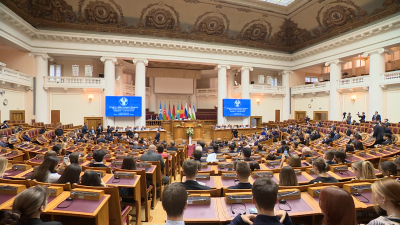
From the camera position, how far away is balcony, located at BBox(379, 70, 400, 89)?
12.8m

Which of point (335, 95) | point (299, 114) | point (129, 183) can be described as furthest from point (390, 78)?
point (129, 183)

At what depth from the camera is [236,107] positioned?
728 inches

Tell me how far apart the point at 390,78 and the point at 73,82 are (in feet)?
69.7

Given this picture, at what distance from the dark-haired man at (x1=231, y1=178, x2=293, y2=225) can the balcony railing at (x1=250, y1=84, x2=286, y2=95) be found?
18882mm

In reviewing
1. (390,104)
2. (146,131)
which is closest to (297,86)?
(390,104)

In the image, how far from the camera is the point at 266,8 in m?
17.9

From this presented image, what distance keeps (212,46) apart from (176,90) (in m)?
7.43

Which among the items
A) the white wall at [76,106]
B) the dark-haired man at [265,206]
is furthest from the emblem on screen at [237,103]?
the dark-haired man at [265,206]

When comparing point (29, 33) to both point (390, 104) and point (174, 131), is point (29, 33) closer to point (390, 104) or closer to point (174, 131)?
point (174, 131)

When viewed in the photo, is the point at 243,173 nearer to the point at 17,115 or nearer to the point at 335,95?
the point at 17,115

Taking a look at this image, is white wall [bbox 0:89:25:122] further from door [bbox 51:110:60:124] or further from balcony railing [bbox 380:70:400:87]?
balcony railing [bbox 380:70:400:87]

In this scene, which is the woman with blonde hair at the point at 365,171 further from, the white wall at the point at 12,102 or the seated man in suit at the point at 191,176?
the white wall at the point at 12,102

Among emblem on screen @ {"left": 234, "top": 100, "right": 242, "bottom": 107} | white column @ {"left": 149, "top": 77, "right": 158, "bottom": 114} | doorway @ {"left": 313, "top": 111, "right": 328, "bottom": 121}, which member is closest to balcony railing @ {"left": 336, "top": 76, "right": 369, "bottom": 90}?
doorway @ {"left": 313, "top": 111, "right": 328, "bottom": 121}

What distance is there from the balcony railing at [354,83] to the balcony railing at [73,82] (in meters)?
18.2
